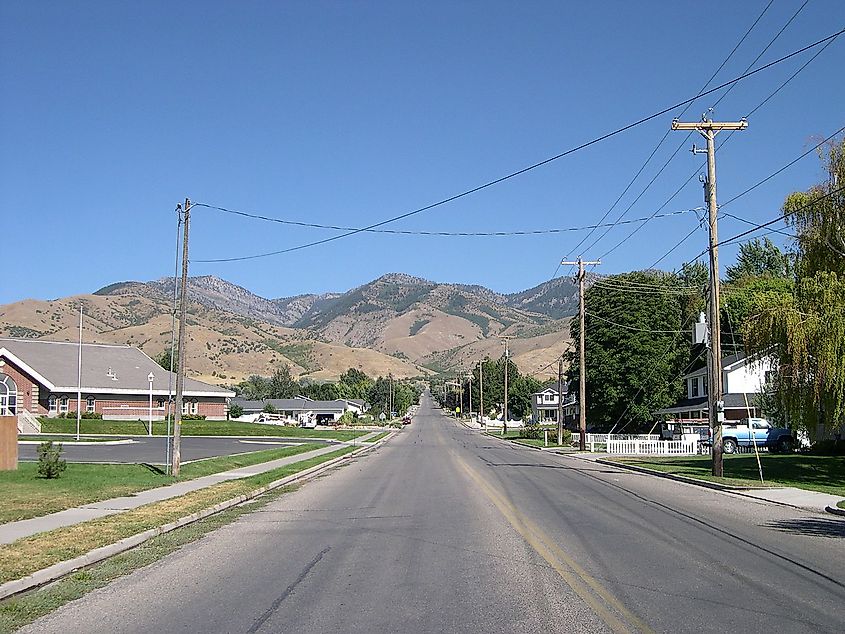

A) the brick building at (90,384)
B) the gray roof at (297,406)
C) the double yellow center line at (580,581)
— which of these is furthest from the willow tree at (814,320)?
the gray roof at (297,406)

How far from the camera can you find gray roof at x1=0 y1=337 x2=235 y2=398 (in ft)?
234

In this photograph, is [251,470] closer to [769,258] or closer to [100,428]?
[100,428]

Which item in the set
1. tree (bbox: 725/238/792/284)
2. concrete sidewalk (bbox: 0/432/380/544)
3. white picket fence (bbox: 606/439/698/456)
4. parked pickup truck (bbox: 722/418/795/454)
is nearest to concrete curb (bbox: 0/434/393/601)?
concrete sidewalk (bbox: 0/432/380/544)

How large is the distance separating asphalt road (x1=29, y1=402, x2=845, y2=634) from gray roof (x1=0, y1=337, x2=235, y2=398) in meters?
55.3

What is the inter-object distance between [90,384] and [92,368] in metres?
3.30

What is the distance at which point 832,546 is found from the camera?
13.6m

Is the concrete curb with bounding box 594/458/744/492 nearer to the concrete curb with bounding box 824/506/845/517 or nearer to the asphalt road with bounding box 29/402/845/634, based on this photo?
the concrete curb with bounding box 824/506/845/517

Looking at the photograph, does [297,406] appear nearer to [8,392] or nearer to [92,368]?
[92,368]

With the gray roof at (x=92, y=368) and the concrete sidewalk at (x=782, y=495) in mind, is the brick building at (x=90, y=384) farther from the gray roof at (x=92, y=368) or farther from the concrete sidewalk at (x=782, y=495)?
the concrete sidewalk at (x=782, y=495)

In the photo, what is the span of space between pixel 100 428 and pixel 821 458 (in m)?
48.7

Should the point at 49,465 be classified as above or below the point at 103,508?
above

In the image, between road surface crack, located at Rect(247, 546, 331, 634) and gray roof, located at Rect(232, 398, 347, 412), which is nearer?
road surface crack, located at Rect(247, 546, 331, 634)

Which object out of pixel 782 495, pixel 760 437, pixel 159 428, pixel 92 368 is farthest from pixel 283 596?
pixel 92 368

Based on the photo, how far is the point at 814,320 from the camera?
2678 cm
